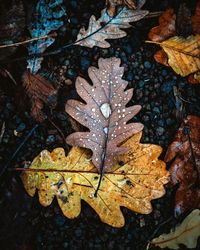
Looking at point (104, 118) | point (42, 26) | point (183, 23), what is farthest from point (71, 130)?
point (183, 23)

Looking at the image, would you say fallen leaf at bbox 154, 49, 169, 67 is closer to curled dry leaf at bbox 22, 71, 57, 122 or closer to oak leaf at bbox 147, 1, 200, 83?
oak leaf at bbox 147, 1, 200, 83

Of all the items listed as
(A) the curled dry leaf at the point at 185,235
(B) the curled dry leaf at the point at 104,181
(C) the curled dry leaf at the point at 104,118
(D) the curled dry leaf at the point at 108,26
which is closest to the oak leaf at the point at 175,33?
(D) the curled dry leaf at the point at 108,26

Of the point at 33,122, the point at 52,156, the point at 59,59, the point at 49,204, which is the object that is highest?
the point at 59,59

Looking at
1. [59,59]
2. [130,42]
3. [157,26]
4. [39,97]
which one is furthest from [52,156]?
[157,26]

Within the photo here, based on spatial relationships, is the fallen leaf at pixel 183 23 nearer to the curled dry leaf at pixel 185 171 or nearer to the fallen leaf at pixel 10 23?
the curled dry leaf at pixel 185 171

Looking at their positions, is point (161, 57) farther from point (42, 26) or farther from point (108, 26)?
point (42, 26)

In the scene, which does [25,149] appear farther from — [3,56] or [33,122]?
[3,56]
